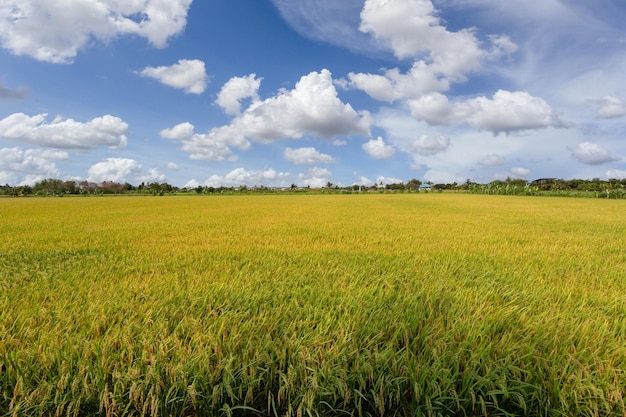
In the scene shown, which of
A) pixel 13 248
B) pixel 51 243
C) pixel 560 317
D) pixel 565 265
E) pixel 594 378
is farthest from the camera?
pixel 51 243

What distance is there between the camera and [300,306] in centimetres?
250

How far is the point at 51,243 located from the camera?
5.91 metres

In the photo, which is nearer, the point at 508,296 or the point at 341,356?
the point at 341,356

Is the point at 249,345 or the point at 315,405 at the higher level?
the point at 249,345

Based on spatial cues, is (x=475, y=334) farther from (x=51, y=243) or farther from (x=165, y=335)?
(x=51, y=243)

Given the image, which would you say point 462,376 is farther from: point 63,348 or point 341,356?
point 63,348

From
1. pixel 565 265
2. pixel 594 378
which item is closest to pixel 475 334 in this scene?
Answer: pixel 594 378

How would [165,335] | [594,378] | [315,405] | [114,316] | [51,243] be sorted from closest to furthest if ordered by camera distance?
1. [315,405]
2. [594,378]
3. [165,335]
4. [114,316]
5. [51,243]

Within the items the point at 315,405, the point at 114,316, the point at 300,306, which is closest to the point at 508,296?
the point at 300,306

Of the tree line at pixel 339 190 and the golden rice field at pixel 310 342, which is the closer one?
the golden rice field at pixel 310 342

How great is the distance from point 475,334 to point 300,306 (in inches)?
51.0

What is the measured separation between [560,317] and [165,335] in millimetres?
2964

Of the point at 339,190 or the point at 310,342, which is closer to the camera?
the point at 310,342

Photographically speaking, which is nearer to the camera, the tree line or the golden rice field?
the golden rice field
